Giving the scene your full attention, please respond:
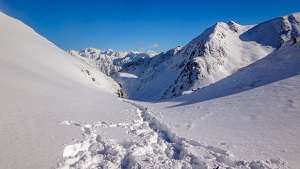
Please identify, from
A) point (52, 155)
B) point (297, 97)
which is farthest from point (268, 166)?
point (297, 97)

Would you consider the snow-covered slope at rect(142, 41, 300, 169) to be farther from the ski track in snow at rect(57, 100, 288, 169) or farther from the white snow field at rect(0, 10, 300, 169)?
the ski track in snow at rect(57, 100, 288, 169)

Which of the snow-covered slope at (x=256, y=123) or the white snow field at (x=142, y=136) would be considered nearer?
the white snow field at (x=142, y=136)

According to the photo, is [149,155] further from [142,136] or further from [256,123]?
[256,123]

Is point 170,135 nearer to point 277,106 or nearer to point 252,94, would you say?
point 277,106

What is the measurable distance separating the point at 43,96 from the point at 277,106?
18.6 metres

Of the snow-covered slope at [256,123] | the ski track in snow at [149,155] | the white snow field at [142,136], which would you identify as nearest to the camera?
the ski track in snow at [149,155]

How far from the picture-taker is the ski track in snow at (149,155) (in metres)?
12.0

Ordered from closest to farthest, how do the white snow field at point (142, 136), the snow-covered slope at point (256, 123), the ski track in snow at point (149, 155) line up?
the ski track in snow at point (149, 155) → the white snow field at point (142, 136) → the snow-covered slope at point (256, 123)

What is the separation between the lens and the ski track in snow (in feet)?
Result: 39.4

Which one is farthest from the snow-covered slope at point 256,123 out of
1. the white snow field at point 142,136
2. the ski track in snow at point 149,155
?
the ski track in snow at point 149,155

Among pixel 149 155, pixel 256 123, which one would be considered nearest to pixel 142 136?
pixel 149 155

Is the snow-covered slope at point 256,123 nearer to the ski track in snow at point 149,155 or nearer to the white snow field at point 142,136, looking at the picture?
the white snow field at point 142,136

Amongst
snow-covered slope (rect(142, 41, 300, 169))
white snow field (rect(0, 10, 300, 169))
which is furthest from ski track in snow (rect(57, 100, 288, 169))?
snow-covered slope (rect(142, 41, 300, 169))

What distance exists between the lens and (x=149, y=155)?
13.6m
